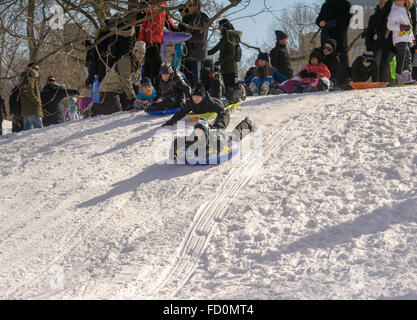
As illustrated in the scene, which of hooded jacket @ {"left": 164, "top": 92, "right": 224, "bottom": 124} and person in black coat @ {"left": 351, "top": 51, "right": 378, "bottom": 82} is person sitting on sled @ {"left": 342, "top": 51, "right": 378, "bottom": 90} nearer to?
person in black coat @ {"left": 351, "top": 51, "right": 378, "bottom": 82}

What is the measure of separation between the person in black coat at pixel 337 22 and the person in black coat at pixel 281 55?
88cm

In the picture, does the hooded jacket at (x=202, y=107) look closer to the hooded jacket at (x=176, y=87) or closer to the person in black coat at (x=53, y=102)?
the hooded jacket at (x=176, y=87)

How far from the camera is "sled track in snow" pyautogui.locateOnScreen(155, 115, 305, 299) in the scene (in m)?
3.74

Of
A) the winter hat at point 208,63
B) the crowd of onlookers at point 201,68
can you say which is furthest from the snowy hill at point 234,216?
the winter hat at point 208,63

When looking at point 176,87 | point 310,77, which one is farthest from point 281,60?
point 176,87

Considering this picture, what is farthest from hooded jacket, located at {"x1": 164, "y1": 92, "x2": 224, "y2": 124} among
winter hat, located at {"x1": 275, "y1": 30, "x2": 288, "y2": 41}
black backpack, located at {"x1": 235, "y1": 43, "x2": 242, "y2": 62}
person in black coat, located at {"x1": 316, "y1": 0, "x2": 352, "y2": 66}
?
winter hat, located at {"x1": 275, "y1": 30, "x2": 288, "y2": 41}

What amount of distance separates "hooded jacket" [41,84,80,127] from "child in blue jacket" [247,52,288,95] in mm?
3169

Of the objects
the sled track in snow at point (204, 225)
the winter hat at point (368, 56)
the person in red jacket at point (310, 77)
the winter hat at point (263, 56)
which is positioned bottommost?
the sled track in snow at point (204, 225)

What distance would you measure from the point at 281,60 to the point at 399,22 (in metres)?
2.50

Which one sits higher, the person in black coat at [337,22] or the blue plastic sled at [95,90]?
the person in black coat at [337,22]

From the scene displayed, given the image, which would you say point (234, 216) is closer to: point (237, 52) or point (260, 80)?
point (237, 52)

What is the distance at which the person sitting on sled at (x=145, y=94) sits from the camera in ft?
26.0

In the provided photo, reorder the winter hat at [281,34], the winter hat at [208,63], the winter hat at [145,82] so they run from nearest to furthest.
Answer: the winter hat at [145,82] < the winter hat at [208,63] < the winter hat at [281,34]

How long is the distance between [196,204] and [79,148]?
261 cm
